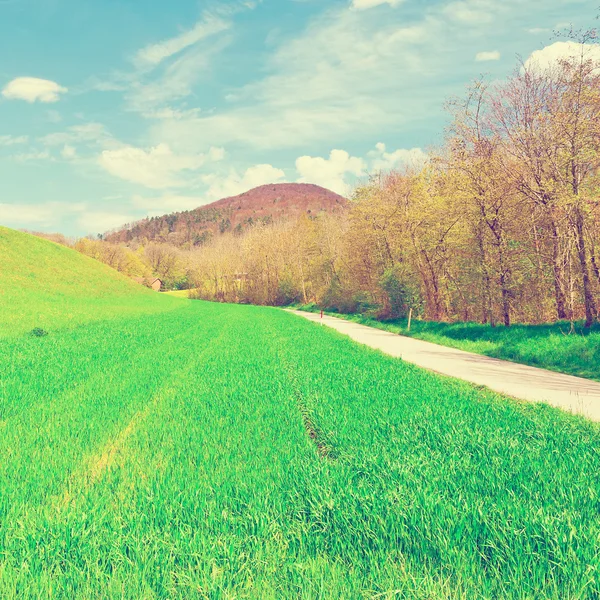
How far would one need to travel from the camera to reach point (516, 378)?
32.0 feet

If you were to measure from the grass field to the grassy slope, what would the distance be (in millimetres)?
5409

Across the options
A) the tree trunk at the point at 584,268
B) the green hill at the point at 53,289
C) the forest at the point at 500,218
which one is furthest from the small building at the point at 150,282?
the tree trunk at the point at 584,268

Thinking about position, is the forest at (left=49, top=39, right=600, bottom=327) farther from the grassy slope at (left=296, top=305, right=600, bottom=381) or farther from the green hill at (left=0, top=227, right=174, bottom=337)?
the green hill at (left=0, top=227, right=174, bottom=337)

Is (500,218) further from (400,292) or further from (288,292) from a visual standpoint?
(288,292)

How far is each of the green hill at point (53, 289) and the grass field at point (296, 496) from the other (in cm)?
1554

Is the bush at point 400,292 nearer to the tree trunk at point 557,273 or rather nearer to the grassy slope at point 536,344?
the grassy slope at point 536,344

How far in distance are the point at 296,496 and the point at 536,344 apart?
39.3 feet

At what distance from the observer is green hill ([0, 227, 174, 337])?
23.7 meters

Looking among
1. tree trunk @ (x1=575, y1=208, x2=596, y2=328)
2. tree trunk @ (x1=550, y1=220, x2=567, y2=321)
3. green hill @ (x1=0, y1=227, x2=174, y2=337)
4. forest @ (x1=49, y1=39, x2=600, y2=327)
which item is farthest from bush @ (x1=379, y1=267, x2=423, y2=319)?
green hill @ (x1=0, y1=227, x2=174, y2=337)

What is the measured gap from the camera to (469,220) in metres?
19.3

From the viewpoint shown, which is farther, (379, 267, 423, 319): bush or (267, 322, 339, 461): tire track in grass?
(379, 267, 423, 319): bush

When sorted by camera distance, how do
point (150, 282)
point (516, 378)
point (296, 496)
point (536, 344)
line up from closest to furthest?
point (296, 496)
point (516, 378)
point (536, 344)
point (150, 282)

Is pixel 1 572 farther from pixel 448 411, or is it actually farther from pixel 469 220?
pixel 469 220

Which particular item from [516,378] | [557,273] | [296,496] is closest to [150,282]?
[557,273]
